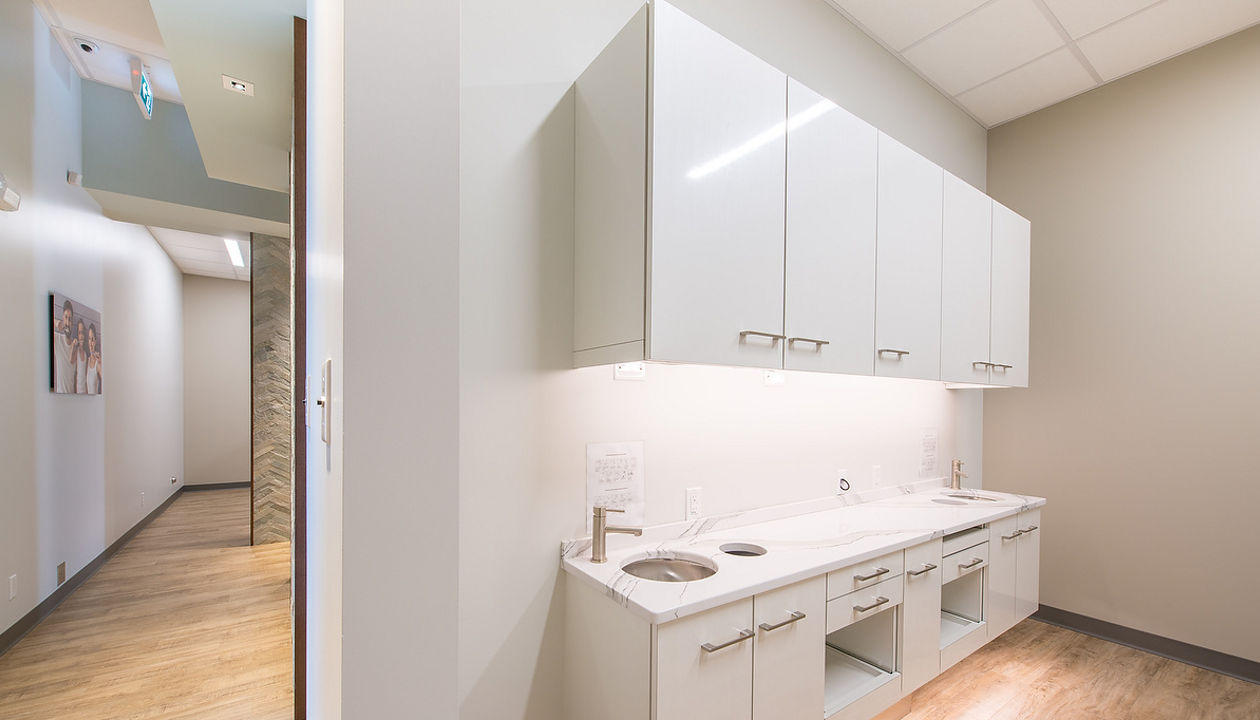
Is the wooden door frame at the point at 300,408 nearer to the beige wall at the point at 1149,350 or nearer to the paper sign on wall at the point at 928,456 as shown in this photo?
the paper sign on wall at the point at 928,456

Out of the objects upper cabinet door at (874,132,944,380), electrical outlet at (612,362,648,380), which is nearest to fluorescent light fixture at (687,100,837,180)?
upper cabinet door at (874,132,944,380)

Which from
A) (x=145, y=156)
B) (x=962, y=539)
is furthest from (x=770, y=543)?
(x=145, y=156)

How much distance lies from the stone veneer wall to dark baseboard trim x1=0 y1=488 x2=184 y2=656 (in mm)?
985

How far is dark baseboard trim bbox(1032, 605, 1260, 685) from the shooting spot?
261 cm

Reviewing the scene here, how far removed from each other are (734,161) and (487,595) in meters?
1.40

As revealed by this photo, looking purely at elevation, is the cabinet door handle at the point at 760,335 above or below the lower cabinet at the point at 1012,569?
above

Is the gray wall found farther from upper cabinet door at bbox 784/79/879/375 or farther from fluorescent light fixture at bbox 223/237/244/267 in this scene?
upper cabinet door at bbox 784/79/879/375

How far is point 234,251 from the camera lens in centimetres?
604

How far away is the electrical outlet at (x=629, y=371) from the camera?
1.78m

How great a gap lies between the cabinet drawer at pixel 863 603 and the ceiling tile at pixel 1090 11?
8.66 ft

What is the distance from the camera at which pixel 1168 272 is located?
2.91m

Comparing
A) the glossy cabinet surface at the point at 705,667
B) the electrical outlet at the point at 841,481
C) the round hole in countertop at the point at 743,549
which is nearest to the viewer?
the glossy cabinet surface at the point at 705,667

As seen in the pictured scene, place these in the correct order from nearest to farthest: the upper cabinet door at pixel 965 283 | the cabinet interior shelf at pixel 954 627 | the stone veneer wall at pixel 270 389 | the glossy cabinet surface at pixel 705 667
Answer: the glossy cabinet surface at pixel 705 667, the cabinet interior shelf at pixel 954 627, the upper cabinet door at pixel 965 283, the stone veneer wall at pixel 270 389

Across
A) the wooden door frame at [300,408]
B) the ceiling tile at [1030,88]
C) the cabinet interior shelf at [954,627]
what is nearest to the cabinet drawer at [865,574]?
the cabinet interior shelf at [954,627]
